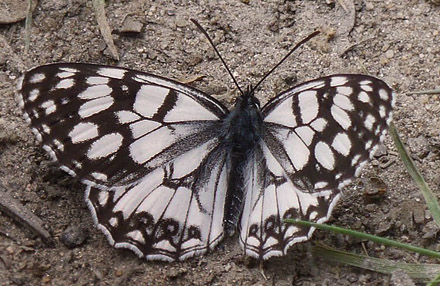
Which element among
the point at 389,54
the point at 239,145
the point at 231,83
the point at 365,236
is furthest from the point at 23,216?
the point at 389,54

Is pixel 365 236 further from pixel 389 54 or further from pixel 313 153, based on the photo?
pixel 389 54

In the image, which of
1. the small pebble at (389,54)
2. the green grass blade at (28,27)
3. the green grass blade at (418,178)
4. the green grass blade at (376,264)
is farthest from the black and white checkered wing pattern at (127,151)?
the small pebble at (389,54)

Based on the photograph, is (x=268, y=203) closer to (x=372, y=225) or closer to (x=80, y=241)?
(x=372, y=225)

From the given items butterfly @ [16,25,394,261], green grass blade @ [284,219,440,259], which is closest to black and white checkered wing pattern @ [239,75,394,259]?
butterfly @ [16,25,394,261]

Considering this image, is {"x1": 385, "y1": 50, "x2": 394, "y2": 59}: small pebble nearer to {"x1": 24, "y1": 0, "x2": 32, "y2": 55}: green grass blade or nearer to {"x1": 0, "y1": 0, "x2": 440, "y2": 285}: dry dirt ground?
{"x1": 0, "y1": 0, "x2": 440, "y2": 285}: dry dirt ground

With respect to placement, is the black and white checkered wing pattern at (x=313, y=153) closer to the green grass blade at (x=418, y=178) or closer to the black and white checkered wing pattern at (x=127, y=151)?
the black and white checkered wing pattern at (x=127, y=151)

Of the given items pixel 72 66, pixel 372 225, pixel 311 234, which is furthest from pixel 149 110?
pixel 372 225
